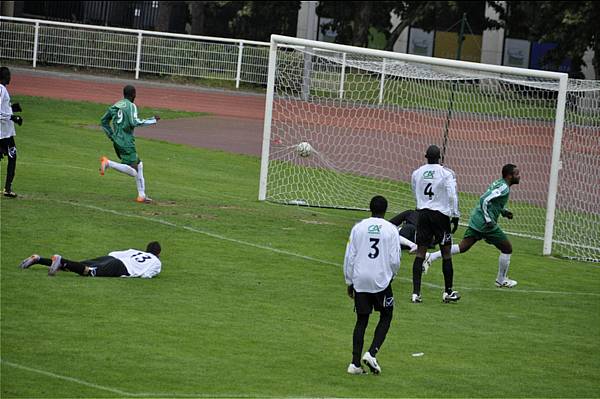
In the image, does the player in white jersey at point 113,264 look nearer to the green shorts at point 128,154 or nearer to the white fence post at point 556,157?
the green shorts at point 128,154

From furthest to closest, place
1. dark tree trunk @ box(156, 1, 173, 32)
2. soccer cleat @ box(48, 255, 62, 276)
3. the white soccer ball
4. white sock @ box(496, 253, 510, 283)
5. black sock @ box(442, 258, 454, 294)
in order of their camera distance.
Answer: dark tree trunk @ box(156, 1, 173, 32) → the white soccer ball → white sock @ box(496, 253, 510, 283) → black sock @ box(442, 258, 454, 294) → soccer cleat @ box(48, 255, 62, 276)

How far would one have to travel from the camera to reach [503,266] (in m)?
16.9

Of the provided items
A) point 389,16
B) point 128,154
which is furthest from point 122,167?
point 389,16

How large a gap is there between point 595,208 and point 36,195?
444 inches

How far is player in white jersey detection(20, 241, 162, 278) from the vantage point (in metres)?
14.3

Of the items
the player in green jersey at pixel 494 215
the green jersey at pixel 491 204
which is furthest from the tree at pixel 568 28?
the green jersey at pixel 491 204

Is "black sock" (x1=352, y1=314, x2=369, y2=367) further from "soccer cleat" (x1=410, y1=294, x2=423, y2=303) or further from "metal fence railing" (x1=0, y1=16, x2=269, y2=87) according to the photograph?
"metal fence railing" (x1=0, y1=16, x2=269, y2=87)

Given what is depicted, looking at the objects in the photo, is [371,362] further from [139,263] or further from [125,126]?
[125,126]

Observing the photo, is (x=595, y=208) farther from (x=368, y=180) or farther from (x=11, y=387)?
(x=11, y=387)

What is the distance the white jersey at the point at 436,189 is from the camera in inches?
598

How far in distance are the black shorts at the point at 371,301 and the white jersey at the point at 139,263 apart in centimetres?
420

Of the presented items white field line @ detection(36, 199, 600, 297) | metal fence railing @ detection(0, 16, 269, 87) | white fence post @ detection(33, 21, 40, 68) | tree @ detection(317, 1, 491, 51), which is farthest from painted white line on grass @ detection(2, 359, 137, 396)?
tree @ detection(317, 1, 491, 51)

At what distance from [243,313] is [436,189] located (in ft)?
11.2

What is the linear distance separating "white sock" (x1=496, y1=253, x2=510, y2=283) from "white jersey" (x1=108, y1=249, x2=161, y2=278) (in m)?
5.36
